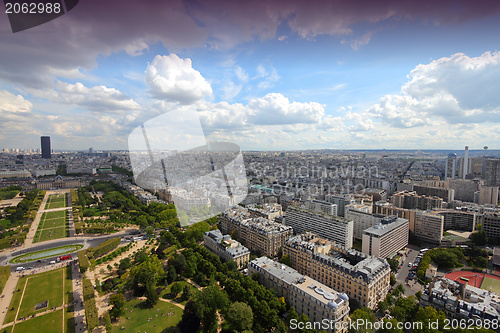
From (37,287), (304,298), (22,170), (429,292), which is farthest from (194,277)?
(22,170)

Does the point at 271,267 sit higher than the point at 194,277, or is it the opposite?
the point at 271,267

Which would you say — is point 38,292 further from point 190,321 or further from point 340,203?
point 340,203

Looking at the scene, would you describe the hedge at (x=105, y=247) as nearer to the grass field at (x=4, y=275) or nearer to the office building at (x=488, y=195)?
the grass field at (x=4, y=275)

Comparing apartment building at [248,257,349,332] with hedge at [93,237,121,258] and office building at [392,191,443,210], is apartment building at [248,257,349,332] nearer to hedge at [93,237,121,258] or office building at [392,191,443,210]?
hedge at [93,237,121,258]

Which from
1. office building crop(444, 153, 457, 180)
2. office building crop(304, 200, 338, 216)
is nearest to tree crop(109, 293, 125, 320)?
office building crop(304, 200, 338, 216)

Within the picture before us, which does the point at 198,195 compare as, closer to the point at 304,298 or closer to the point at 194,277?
the point at 194,277

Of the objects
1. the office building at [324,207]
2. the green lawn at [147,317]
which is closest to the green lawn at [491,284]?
the office building at [324,207]

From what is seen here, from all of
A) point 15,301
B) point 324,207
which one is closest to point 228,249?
point 15,301
